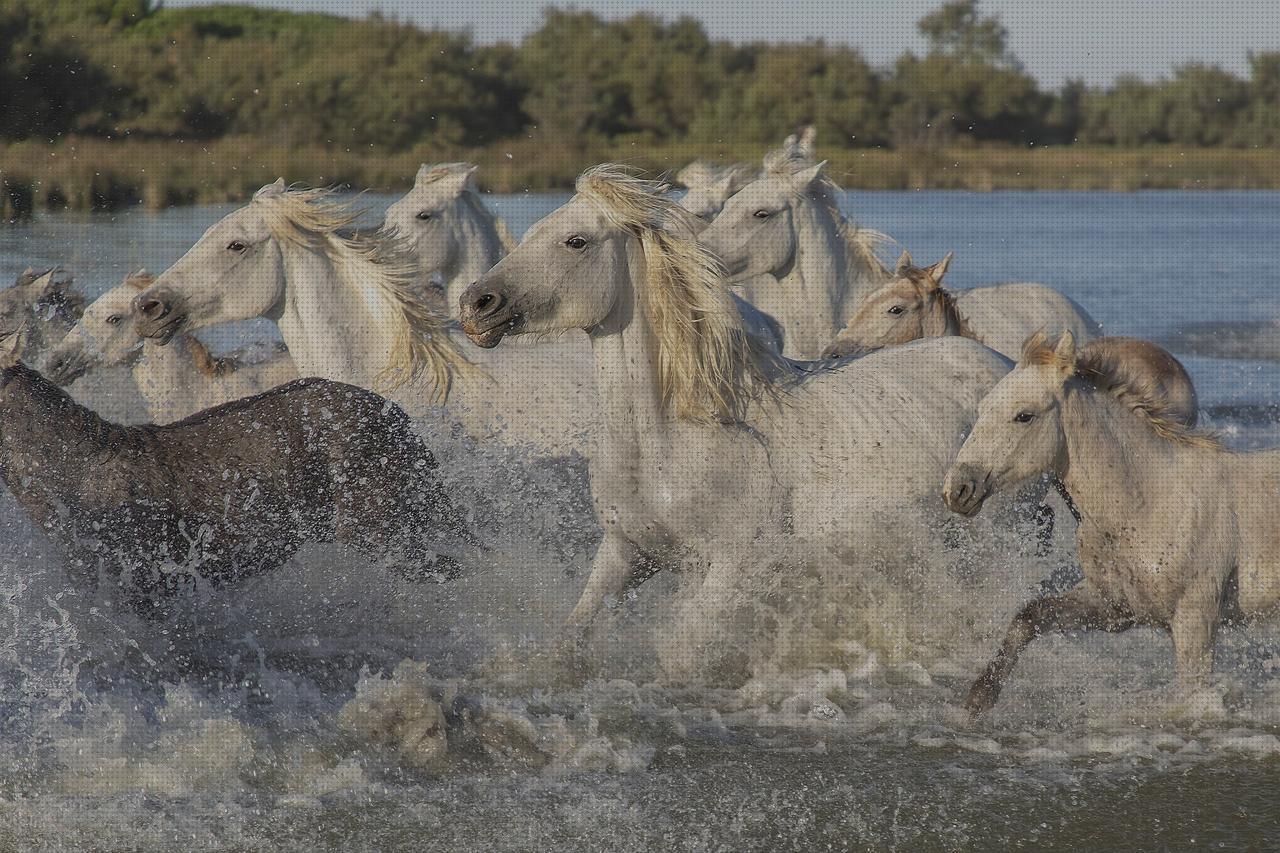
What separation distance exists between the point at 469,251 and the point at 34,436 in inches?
137

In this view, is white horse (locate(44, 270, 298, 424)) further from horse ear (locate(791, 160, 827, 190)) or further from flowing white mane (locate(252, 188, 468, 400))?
horse ear (locate(791, 160, 827, 190))

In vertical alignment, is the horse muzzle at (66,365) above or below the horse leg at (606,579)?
above

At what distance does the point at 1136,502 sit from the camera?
4.30 metres

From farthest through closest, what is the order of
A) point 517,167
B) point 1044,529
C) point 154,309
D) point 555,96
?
1. point 555,96
2. point 517,167
3. point 154,309
4. point 1044,529

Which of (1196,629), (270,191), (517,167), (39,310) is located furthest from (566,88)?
(1196,629)

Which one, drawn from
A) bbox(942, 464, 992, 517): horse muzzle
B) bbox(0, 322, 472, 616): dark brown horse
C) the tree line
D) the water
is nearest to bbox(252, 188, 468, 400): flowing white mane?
the water

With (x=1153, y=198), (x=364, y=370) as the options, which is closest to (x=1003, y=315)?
(x=364, y=370)

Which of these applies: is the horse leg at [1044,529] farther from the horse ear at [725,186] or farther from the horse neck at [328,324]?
the horse ear at [725,186]

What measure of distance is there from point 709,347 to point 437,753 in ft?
4.38

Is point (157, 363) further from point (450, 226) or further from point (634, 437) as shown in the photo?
point (634, 437)

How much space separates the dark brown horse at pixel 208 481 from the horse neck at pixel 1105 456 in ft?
6.77

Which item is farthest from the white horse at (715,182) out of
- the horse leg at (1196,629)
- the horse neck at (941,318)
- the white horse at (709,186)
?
the horse leg at (1196,629)

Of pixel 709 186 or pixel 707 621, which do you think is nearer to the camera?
pixel 707 621

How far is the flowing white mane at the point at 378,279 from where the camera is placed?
5.93 meters
